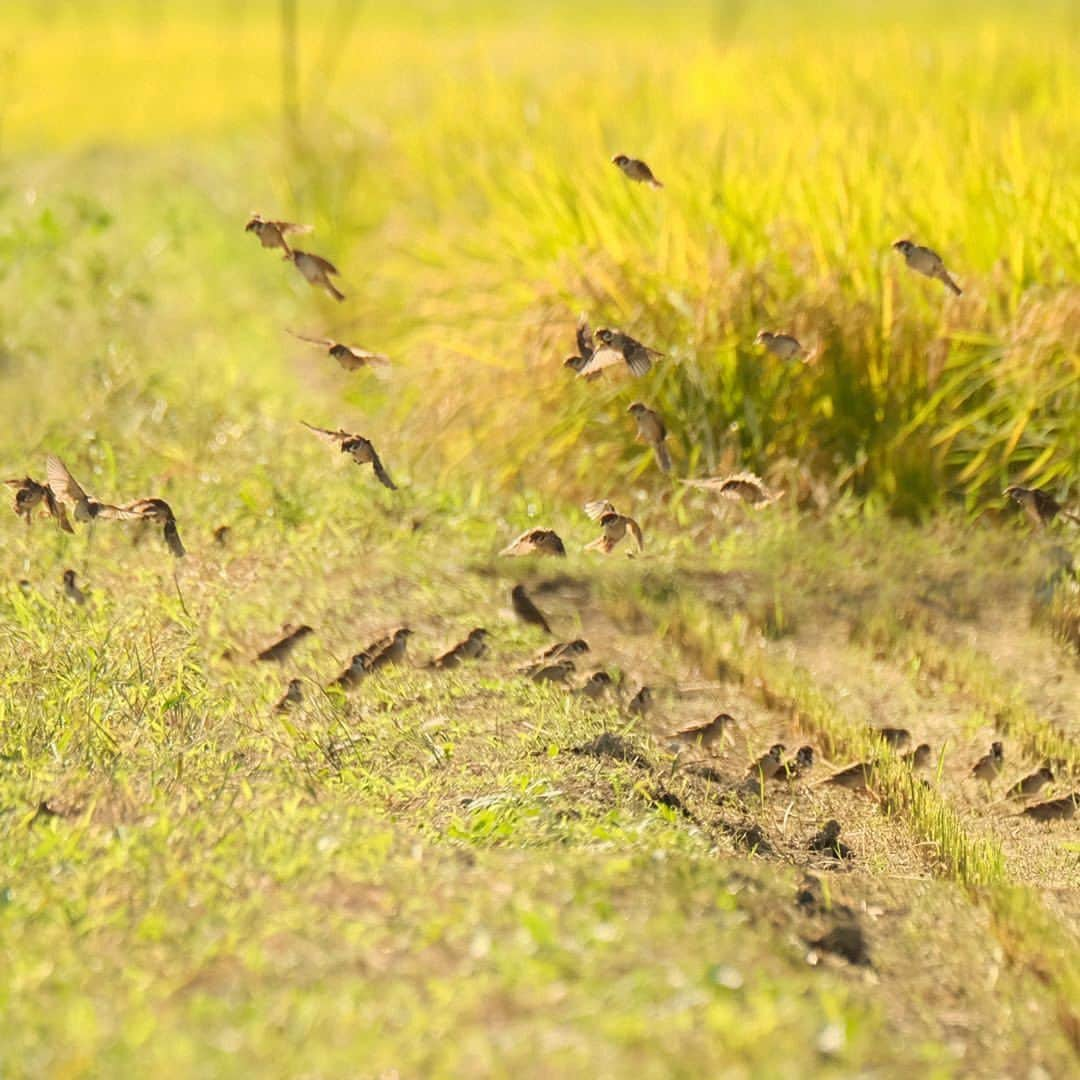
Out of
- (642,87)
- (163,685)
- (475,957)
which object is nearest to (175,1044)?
(475,957)

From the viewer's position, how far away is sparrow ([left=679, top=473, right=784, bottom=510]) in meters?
3.93

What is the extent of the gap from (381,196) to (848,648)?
137 inches

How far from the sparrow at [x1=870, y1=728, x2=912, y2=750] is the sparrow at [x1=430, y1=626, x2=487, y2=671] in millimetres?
873

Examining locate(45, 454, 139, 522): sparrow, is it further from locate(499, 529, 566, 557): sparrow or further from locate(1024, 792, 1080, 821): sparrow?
locate(1024, 792, 1080, 821): sparrow

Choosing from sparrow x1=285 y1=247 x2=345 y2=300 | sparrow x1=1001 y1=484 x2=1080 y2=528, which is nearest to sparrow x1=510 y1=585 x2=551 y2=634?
sparrow x1=285 y1=247 x2=345 y2=300

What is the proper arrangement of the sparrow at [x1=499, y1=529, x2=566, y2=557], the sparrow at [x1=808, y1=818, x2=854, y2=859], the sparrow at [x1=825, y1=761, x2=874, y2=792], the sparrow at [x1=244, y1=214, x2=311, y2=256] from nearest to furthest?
the sparrow at [x1=808, y1=818, x2=854, y2=859] → the sparrow at [x1=825, y1=761, x2=874, y2=792] → the sparrow at [x1=499, y1=529, x2=566, y2=557] → the sparrow at [x1=244, y1=214, x2=311, y2=256]

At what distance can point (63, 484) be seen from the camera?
3715 mm

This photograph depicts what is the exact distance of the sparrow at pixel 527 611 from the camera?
4.19 meters

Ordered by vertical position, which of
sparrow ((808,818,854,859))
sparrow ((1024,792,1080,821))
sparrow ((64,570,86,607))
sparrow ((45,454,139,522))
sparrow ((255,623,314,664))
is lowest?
sparrow ((1024,792,1080,821))

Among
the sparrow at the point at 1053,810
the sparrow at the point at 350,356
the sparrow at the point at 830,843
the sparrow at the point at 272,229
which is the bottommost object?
the sparrow at the point at 1053,810

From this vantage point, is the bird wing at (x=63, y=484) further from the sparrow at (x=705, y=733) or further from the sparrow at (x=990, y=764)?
the sparrow at (x=990, y=764)

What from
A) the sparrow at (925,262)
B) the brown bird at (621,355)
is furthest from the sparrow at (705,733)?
the sparrow at (925,262)

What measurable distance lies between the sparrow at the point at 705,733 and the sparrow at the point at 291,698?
771 mm

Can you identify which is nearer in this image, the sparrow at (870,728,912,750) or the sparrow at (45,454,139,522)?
the sparrow at (45,454,139,522)
